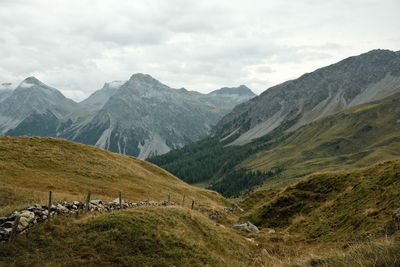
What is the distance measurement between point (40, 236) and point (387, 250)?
66.3ft

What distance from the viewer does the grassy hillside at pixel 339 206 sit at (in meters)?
24.0

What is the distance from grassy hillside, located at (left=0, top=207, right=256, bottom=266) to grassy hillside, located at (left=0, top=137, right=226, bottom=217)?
1463 centimetres

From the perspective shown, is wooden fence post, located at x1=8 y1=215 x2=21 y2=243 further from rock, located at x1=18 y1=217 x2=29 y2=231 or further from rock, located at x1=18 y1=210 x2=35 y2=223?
rock, located at x1=18 y1=210 x2=35 y2=223

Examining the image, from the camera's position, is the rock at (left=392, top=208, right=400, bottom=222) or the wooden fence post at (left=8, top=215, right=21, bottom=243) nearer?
the wooden fence post at (left=8, top=215, right=21, bottom=243)

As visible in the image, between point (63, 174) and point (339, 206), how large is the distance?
1717 inches

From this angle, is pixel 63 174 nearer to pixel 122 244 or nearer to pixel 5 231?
pixel 5 231

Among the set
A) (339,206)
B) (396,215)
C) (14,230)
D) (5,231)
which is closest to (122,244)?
(14,230)

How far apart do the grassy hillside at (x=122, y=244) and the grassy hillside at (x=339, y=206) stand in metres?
8.34

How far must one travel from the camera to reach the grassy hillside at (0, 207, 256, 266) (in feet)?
62.5

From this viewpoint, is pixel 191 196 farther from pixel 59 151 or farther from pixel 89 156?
pixel 59 151

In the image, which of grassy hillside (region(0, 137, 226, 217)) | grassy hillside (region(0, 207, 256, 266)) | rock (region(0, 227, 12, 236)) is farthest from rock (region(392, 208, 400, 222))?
grassy hillside (region(0, 137, 226, 217))

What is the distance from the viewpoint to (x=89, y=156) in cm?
6950

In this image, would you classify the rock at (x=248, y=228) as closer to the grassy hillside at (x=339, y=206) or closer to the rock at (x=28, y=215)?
the grassy hillside at (x=339, y=206)

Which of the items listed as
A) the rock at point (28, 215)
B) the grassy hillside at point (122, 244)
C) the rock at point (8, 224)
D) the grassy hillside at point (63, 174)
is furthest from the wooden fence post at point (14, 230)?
the grassy hillside at point (63, 174)
